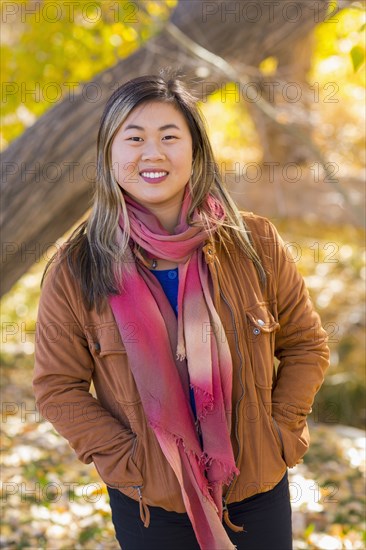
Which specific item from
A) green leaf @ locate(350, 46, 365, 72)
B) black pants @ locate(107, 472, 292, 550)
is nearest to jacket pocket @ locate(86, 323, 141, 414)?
black pants @ locate(107, 472, 292, 550)

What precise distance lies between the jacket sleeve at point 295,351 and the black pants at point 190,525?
0.18 m

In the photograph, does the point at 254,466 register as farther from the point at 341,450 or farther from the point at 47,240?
the point at 341,450

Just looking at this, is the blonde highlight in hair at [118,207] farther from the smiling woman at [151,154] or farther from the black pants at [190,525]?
the black pants at [190,525]

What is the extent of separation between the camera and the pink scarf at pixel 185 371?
230 centimetres

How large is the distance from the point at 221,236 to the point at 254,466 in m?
0.75

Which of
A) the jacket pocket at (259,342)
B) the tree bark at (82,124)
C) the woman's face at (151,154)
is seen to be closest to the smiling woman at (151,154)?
the woman's face at (151,154)

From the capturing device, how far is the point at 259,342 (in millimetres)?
2449

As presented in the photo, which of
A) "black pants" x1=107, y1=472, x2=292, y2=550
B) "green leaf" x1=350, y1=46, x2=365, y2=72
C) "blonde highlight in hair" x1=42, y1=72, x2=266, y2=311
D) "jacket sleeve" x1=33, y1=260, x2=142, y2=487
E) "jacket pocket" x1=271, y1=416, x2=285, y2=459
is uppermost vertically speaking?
"green leaf" x1=350, y1=46, x2=365, y2=72

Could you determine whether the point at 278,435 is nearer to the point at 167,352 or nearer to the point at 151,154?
the point at 167,352

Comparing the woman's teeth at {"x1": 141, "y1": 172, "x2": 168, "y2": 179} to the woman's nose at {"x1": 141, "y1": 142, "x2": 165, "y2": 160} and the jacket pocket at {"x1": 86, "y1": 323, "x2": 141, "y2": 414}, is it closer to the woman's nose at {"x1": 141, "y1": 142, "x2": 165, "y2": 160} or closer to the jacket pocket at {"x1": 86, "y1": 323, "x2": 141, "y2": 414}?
the woman's nose at {"x1": 141, "y1": 142, "x2": 165, "y2": 160}

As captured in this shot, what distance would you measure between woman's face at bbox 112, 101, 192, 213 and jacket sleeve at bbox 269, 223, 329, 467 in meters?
0.42

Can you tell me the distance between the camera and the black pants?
2.40 m

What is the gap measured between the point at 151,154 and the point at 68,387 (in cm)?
79

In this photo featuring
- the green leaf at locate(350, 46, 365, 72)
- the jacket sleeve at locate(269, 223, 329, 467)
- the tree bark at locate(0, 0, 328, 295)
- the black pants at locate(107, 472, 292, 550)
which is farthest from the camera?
the tree bark at locate(0, 0, 328, 295)
